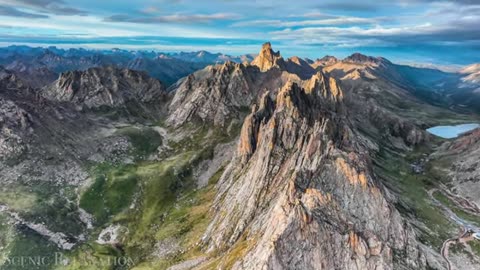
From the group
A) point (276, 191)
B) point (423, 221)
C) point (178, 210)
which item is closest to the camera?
point (276, 191)

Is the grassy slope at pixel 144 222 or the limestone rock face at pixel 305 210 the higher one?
the limestone rock face at pixel 305 210

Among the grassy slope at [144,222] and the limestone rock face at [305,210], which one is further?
the grassy slope at [144,222]

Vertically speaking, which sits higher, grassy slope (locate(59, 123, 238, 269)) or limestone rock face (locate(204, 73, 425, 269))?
limestone rock face (locate(204, 73, 425, 269))

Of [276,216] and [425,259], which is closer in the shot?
[276,216]

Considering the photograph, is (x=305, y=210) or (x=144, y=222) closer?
(x=305, y=210)

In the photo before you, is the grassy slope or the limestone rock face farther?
the grassy slope

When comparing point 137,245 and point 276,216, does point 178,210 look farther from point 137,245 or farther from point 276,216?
point 276,216

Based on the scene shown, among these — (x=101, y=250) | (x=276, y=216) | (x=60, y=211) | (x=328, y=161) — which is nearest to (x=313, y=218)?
(x=276, y=216)

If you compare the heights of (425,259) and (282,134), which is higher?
(282,134)
